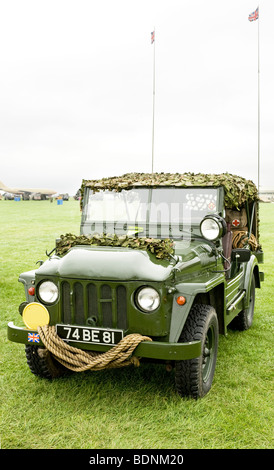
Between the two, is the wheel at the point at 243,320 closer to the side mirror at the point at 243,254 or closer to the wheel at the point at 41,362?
A: the side mirror at the point at 243,254

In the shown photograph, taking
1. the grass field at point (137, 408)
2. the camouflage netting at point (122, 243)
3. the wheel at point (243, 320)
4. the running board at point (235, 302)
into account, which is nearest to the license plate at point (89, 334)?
the grass field at point (137, 408)

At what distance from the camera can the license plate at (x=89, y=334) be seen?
3898 millimetres

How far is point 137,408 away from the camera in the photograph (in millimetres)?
4078

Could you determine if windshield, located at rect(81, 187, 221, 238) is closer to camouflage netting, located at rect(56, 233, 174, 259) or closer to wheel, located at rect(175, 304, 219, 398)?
camouflage netting, located at rect(56, 233, 174, 259)

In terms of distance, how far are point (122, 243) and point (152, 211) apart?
937 millimetres

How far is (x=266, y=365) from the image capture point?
17.1 feet

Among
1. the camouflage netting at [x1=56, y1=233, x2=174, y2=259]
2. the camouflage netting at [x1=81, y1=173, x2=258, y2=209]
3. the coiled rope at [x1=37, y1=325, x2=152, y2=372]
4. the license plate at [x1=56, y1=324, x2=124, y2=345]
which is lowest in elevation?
the coiled rope at [x1=37, y1=325, x2=152, y2=372]

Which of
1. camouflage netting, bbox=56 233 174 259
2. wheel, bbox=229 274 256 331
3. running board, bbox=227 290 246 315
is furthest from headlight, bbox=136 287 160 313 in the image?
wheel, bbox=229 274 256 331

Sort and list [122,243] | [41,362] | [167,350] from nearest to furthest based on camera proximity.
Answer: [167,350] < [122,243] < [41,362]

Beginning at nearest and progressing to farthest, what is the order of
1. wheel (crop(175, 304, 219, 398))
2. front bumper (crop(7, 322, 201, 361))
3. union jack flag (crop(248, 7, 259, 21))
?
front bumper (crop(7, 322, 201, 361)) < wheel (crop(175, 304, 219, 398)) < union jack flag (crop(248, 7, 259, 21))

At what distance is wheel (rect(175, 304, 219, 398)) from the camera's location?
405 centimetres

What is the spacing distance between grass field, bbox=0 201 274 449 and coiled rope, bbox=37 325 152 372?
43 centimetres

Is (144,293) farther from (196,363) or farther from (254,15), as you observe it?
(254,15)

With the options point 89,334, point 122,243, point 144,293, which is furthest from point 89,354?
point 122,243
